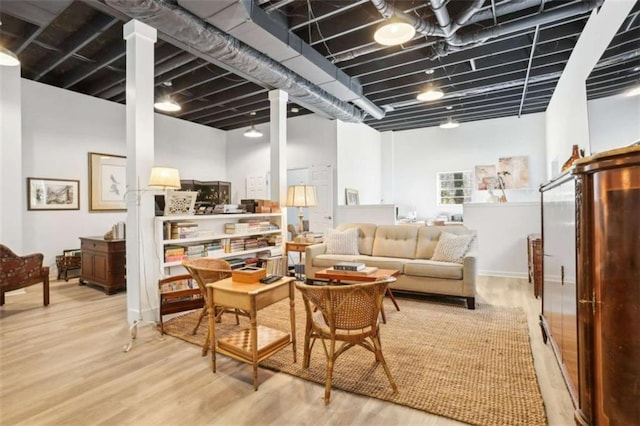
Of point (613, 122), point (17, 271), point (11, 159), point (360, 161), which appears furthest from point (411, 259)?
point (11, 159)

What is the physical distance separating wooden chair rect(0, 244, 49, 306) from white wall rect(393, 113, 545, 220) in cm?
769

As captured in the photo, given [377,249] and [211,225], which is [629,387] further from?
[211,225]

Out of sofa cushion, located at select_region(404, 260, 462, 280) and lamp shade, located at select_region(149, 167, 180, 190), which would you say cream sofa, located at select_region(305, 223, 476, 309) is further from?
lamp shade, located at select_region(149, 167, 180, 190)

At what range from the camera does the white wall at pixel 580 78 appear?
296 cm

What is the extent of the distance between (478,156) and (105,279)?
829 cm

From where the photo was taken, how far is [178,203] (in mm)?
3824

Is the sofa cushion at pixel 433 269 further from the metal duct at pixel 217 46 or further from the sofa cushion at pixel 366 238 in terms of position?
the metal duct at pixel 217 46

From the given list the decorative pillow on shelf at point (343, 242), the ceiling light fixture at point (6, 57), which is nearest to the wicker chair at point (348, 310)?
the decorative pillow on shelf at point (343, 242)

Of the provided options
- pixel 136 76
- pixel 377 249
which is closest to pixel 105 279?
pixel 136 76

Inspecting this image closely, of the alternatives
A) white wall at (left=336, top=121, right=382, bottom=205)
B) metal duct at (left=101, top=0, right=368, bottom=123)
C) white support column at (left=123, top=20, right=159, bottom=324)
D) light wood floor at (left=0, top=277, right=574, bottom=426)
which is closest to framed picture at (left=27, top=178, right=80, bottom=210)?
light wood floor at (left=0, top=277, right=574, bottom=426)

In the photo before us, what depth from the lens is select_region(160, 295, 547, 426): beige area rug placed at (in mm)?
2002

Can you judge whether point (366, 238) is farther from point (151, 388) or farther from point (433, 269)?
point (151, 388)

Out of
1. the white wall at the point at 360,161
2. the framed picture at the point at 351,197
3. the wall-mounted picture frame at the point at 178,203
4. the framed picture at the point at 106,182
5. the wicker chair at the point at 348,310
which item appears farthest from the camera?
the framed picture at the point at 351,197

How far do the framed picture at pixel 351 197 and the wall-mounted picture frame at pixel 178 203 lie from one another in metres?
4.04
